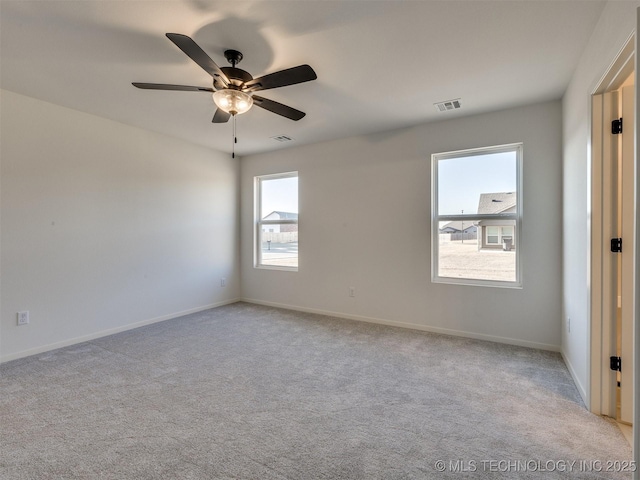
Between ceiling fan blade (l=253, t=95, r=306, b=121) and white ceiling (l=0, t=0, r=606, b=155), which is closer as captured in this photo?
white ceiling (l=0, t=0, r=606, b=155)

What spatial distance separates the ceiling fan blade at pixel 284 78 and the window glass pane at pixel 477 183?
2.39 m

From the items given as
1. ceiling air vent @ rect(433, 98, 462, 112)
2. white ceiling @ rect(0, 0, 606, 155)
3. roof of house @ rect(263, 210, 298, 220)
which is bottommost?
roof of house @ rect(263, 210, 298, 220)

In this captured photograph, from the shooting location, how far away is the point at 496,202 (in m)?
3.46

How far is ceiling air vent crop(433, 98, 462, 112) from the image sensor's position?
3115mm

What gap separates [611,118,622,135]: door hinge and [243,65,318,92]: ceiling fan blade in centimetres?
196

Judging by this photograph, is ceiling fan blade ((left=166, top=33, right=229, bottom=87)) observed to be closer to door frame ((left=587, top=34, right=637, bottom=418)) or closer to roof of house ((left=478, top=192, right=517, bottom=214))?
door frame ((left=587, top=34, right=637, bottom=418))

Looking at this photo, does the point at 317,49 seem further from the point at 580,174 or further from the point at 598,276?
the point at 598,276

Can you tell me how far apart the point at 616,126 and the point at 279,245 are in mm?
4173

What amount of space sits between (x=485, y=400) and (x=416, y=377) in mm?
519

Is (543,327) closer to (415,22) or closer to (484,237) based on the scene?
(484,237)

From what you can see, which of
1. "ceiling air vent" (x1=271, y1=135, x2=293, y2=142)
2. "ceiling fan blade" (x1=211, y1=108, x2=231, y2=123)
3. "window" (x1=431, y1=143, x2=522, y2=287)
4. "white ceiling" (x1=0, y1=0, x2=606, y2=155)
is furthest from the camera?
"ceiling air vent" (x1=271, y1=135, x2=293, y2=142)

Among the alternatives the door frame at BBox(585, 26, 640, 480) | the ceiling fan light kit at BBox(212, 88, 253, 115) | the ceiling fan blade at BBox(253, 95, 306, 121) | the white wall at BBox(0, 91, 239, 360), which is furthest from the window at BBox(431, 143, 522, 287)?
the white wall at BBox(0, 91, 239, 360)

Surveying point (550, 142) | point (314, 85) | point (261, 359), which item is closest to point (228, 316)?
point (261, 359)

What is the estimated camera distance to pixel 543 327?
3172 mm
